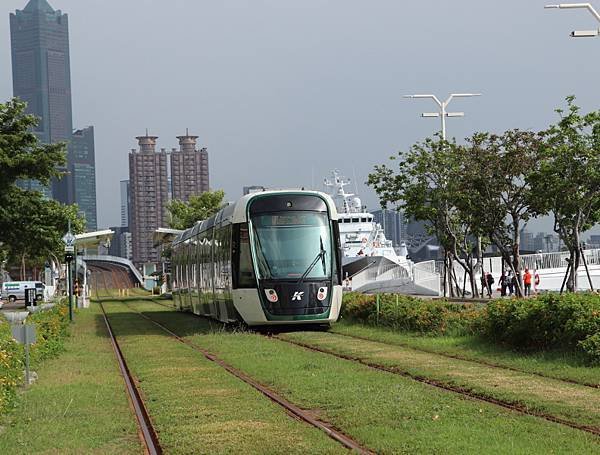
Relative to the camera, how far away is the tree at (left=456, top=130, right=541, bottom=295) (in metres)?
41.1

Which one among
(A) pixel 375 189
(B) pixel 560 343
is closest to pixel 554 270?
(A) pixel 375 189

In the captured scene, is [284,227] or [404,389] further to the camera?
[284,227]

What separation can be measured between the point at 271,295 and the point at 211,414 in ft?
42.6

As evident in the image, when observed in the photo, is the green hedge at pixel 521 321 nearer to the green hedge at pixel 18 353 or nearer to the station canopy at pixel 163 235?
the green hedge at pixel 18 353

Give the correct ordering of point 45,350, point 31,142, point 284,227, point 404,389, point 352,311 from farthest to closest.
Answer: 1. point 31,142
2. point 352,311
3. point 284,227
4. point 45,350
5. point 404,389

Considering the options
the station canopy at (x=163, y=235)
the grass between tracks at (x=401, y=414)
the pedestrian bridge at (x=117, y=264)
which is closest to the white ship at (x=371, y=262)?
the station canopy at (x=163, y=235)

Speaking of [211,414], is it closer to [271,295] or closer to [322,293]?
[271,295]

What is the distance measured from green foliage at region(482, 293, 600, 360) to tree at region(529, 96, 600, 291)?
16.6 m

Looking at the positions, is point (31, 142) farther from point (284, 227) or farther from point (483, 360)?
point (483, 360)

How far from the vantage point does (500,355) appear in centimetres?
1848

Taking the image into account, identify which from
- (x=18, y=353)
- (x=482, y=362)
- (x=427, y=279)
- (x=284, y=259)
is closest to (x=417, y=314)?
(x=284, y=259)

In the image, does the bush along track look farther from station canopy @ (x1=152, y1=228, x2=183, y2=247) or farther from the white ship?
station canopy @ (x1=152, y1=228, x2=183, y2=247)

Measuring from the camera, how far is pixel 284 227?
25.7 metres

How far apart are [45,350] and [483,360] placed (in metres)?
8.57
